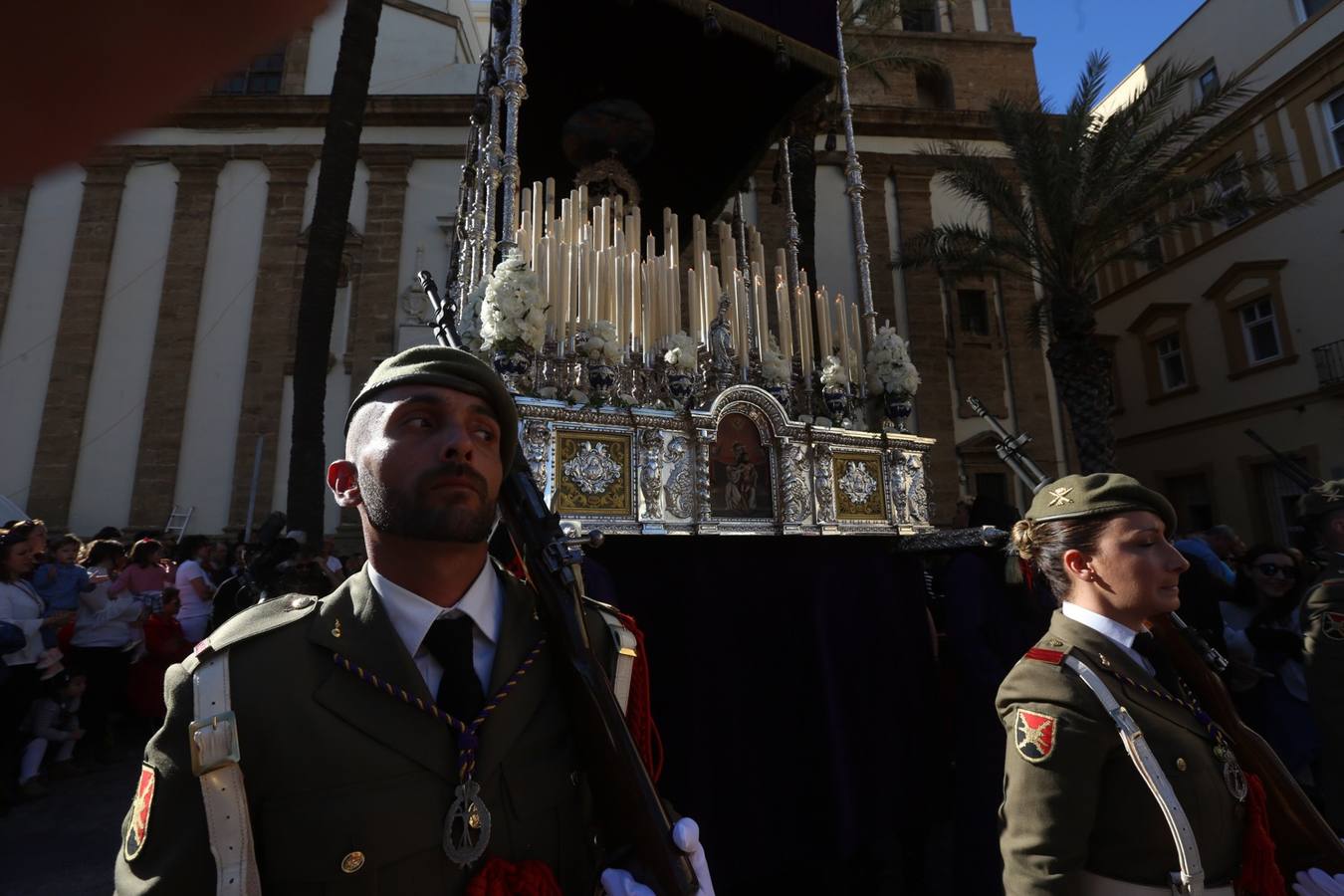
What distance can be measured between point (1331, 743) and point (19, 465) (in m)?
19.7

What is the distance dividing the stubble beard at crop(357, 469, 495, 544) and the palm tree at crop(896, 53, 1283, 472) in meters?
13.4

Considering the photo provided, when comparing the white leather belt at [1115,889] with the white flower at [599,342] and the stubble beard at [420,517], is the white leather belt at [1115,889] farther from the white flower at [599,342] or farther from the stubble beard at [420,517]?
the white flower at [599,342]

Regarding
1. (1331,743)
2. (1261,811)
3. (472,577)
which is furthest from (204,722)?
(1331,743)

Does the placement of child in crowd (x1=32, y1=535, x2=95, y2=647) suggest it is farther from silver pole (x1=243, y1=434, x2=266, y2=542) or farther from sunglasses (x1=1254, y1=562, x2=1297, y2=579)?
sunglasses (x1=1254, y1=562, x2=1297, y2=579)

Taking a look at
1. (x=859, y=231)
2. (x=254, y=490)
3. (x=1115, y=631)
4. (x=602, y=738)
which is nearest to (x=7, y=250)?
(x=254, y=490)

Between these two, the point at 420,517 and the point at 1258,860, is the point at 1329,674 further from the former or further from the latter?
the point at 420,517

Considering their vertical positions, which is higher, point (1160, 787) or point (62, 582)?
point (62, 582)

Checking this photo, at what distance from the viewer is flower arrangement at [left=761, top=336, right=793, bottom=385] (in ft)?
15.1

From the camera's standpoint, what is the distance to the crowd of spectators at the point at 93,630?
15.0 feet

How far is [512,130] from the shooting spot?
171 inches

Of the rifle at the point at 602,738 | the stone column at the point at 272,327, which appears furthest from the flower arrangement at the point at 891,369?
the stone column at the point at 272,327

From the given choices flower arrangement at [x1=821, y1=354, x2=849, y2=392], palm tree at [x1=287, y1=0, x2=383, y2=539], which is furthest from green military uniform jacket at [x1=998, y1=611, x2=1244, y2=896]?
palm tree at [x1=287, y1=0, x2=383, y2=539]

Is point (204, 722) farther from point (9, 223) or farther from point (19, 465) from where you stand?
point (9, 223)

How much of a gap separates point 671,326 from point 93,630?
18.5 feet
